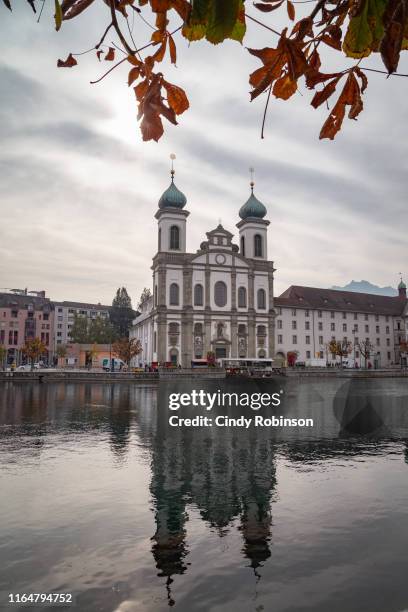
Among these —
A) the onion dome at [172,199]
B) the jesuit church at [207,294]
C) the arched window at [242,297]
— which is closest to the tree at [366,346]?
the jesuit church at [207,294]

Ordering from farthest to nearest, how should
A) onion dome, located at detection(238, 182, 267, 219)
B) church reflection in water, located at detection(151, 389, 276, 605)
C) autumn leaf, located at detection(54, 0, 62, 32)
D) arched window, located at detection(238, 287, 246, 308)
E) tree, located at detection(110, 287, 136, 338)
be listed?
tree, located at detection(110, 287, 136, 338)
onion dome, located at detection(238, 182, 267, 219)
arched window, located at detection(238, 287, 246, 308)
church reflection in water, located at detection(151, 389, 276, 605)
autumn leaf, located at detection(54, 0, 62, 32)

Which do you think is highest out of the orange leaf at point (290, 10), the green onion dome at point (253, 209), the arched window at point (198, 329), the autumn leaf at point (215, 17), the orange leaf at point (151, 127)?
the green onion dome at point (253, 209)

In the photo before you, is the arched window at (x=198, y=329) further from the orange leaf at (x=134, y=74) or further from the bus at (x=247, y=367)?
the orange leaf at (x=134, y=74)

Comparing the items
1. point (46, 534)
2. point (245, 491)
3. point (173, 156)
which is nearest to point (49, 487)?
point (46, 534)

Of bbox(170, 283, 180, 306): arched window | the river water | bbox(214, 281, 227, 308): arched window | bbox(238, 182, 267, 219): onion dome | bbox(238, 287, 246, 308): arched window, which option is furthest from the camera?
bbox(238, 182, 267, 219): onion dome

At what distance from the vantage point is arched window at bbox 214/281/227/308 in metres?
74.0

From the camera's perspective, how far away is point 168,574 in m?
6.47

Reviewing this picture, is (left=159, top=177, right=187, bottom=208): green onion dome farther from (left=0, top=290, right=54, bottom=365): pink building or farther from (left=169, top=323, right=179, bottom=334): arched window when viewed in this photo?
(left=0, top=290, right=54, bottom=365): pink building

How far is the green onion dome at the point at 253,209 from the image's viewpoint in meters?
80.4

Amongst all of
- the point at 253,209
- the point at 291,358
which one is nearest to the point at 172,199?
the point at 253,209

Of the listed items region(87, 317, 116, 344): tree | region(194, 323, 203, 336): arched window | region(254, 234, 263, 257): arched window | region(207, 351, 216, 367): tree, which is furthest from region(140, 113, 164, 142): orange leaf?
region(87, 317, 116, 344): tree

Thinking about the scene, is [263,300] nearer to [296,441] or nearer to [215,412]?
[215,412]

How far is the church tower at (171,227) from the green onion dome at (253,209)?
35.9ft

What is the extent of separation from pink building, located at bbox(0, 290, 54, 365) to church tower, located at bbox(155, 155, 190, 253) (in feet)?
151
